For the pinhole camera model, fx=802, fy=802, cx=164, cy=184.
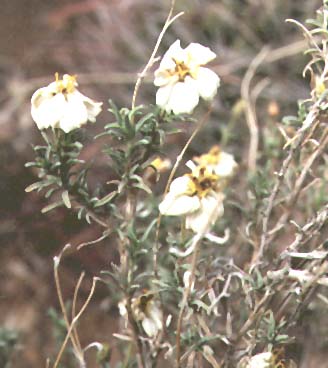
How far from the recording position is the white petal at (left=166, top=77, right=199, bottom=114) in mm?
765

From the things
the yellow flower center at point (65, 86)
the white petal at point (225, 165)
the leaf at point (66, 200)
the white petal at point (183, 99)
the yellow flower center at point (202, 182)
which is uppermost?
the yellow flower center at point (65, 86)

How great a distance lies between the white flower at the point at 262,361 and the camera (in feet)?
2.45

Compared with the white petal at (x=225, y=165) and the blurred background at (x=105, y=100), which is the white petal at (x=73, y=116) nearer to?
the white petal at (x=225, y=165)

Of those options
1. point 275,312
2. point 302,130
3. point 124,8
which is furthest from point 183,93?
point 124,8

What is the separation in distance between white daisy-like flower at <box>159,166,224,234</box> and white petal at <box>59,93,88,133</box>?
4.2 inches

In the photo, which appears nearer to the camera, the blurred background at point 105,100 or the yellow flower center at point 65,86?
the yellow flower center at point 65,86

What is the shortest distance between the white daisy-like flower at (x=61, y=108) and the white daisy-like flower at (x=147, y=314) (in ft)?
0.65

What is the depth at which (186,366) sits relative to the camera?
844 millimetres

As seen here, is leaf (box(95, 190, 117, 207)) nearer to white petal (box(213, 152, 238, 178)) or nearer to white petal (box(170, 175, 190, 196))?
white petal (box(170, 175, 190, 196))

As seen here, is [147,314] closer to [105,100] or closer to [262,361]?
[262,361]

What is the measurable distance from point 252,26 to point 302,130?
68 cm

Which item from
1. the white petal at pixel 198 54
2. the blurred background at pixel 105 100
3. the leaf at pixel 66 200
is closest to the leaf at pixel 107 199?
the leaf at pixel 66 200

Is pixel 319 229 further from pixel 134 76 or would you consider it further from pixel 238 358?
pixel 134 76

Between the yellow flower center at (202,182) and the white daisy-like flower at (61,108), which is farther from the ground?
the white daisy-like flower at (61,108)
